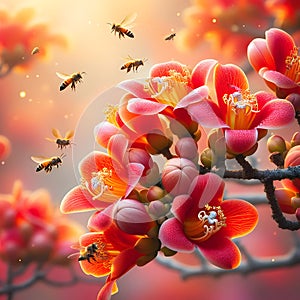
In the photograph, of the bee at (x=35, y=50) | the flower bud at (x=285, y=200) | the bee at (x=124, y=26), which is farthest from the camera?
the bee at (x=35, y=50)

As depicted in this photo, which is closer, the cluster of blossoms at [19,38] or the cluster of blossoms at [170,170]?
the cluster of blossoms at [170,170]

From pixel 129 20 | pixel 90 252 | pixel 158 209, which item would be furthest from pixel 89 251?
pixel 129 20

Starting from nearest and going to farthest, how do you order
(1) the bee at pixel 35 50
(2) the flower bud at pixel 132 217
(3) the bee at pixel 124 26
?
(2) the flower bud at pixel 132 217 → (3) the bee at pixel 124 26 → (1) the bee at pixel 35 50

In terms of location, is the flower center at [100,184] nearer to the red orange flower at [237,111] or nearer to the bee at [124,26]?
the red orange flower at [237,111]

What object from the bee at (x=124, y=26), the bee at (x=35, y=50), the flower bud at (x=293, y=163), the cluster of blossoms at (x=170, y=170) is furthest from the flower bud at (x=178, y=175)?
the bee at (x=35, y=50)

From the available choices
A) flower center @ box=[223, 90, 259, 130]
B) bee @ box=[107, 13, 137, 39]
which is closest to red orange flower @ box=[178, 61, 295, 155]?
flower center @ box=[223, 90, 259, 130]

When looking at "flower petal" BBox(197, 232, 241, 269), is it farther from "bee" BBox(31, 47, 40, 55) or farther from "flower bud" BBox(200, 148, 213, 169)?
"bee" BBox(31, 47, 40, 55)

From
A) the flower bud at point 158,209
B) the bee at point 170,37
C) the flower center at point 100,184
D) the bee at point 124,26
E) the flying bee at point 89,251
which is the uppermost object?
the bee at point 124,26
